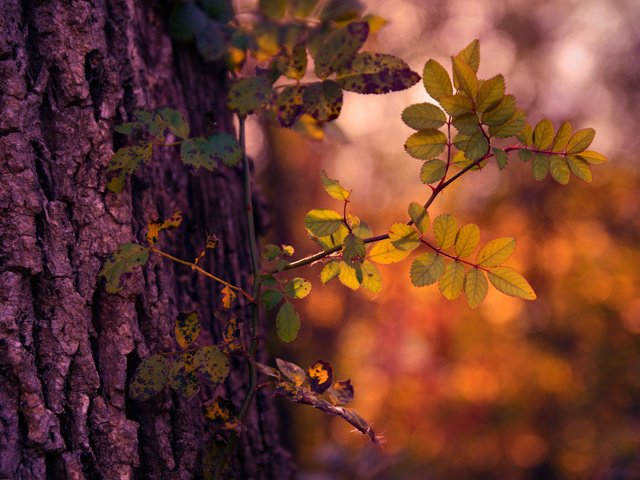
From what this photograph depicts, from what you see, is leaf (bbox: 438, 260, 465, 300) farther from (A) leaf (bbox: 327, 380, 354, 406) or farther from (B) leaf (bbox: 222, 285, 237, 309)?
(B) leaf (bbox: 222, 285, 237, 309)

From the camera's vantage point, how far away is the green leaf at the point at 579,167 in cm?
100

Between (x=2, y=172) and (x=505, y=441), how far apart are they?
28.1 ft

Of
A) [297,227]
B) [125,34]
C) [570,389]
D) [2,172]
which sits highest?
[125,34]

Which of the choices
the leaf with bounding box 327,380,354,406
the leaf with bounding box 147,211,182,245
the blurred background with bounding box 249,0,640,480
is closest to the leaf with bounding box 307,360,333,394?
the leaf with bounding box 327,380,354,406

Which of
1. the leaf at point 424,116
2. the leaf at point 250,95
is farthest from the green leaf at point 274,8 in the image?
the leaf at point 424,116

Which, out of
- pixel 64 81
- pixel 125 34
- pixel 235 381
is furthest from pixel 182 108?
pixel 235 381

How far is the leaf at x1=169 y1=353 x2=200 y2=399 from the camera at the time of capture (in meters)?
0.98

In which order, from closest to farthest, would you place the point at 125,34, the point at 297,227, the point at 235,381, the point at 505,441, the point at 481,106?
the point at 481,106, the point at 125,34, the point at 235,381, the point at 505,441, the point at 297,227

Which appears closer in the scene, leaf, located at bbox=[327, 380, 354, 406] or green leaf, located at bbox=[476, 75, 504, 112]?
green leaf, located at bbox=[476, 75, 504, 112]

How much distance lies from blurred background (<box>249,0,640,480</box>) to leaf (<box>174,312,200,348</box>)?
5877 mm

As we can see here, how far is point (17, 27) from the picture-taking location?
3.35 feet

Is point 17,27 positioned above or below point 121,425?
above

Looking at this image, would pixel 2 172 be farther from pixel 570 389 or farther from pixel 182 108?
pixel 570 389

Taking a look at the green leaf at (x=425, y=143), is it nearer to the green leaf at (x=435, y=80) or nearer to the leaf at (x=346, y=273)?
the green leaf at (x=435, y=80)
